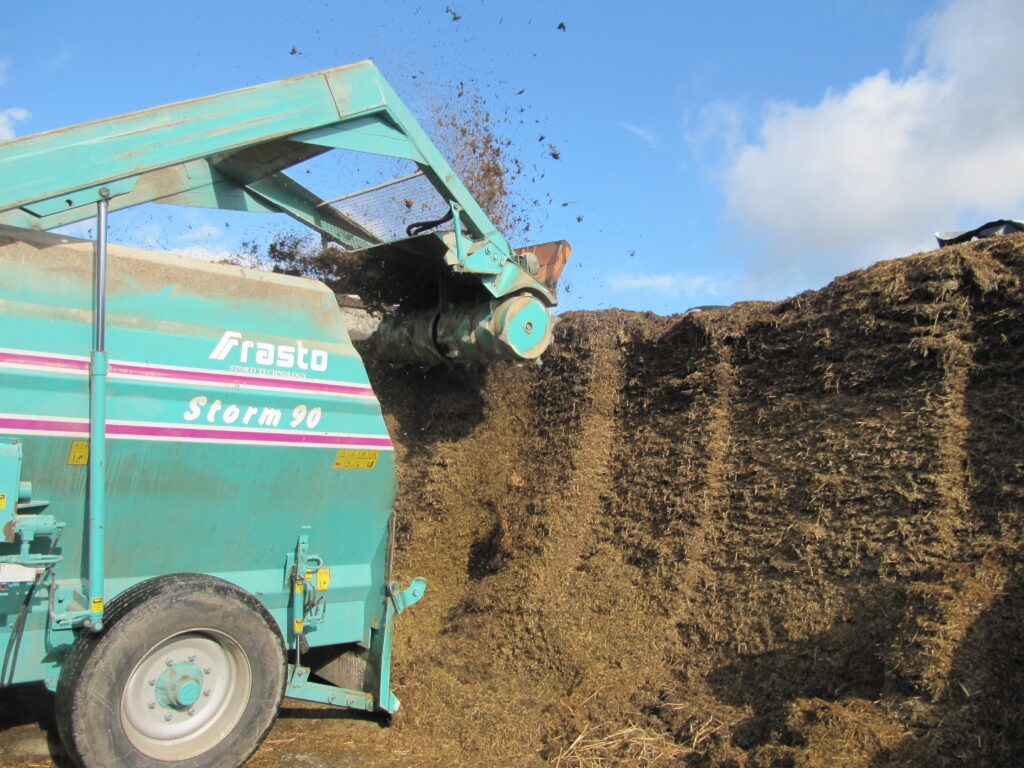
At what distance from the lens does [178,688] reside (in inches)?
151

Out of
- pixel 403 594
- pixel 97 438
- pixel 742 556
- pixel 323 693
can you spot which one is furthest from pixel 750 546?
pixel 97 438

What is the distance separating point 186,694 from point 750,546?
12.6 feet

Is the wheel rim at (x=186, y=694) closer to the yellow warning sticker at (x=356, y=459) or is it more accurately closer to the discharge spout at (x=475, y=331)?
the yellow warning sticker at (x=356, y=459)

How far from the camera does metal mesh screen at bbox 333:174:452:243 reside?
5918mm

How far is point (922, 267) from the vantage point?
18.0ft

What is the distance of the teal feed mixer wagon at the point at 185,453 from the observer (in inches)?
141

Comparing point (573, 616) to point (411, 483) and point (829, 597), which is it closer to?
point (829, 597)

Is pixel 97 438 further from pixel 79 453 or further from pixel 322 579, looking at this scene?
pixel 322 579

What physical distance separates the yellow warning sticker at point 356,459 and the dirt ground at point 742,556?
1.63 meters

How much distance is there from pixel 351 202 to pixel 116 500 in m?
3.09

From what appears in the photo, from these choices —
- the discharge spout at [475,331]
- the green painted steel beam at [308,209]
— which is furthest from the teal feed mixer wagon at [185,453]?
the discharge spout at [475,331]

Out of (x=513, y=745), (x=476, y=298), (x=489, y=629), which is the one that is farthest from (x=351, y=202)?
(x=513, y=745)

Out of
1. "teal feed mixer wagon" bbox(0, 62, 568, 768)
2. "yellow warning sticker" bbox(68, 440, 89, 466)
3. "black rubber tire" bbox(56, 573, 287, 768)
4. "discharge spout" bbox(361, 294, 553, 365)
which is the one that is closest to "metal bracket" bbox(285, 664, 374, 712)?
"teal feed mixer wagon" bbox(0, 62, 568, 768)

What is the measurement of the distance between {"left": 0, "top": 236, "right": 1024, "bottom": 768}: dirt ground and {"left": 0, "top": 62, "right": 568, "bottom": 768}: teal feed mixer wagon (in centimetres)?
66
